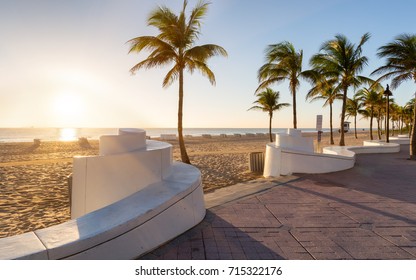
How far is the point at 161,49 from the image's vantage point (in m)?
12.1

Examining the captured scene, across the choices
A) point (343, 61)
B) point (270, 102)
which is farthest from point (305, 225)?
point (270, 102)

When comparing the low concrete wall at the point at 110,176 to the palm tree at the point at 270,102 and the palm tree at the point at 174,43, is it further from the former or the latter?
the palm tree at the point at 270,102

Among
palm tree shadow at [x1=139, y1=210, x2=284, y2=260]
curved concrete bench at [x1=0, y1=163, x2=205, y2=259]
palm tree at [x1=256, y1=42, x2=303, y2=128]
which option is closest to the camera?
curved concrete bench at [x1=0, y1=163, x2=205, y2=259]

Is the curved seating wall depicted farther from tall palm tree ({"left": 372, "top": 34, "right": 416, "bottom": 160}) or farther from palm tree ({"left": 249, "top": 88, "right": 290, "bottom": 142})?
palm tree ({"left": 249, "top": 88, "right": 290, "bottom": 142})

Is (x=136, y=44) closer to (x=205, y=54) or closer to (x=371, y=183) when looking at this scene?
(x=205, y=54)

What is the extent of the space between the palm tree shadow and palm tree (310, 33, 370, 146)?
637 inches

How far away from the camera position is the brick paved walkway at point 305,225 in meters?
2.87

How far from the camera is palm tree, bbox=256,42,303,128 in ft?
52.0

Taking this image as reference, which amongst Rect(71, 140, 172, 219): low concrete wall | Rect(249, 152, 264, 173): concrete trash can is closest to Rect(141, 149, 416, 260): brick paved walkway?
Rect(71, 140, 172, 219): low concrete wall

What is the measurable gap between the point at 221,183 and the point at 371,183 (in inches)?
153

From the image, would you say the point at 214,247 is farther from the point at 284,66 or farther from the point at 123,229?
the point at 284,66

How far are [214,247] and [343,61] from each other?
18064mm

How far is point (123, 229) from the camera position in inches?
96.0
